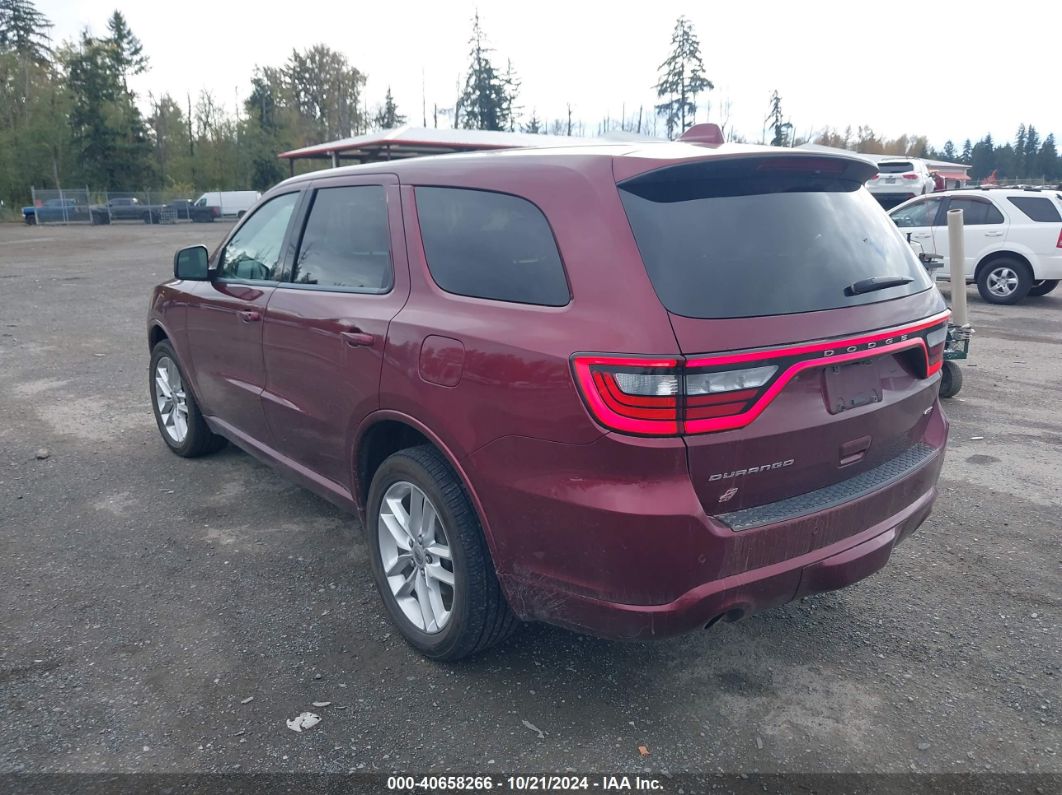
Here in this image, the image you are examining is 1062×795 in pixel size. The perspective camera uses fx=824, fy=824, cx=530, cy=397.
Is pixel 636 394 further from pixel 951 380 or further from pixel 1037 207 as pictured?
pixel 1037 207

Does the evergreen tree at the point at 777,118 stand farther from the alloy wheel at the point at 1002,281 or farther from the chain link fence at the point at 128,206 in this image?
the alloy wheel at the point at 1002,281

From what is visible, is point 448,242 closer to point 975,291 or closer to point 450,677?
point 450,677

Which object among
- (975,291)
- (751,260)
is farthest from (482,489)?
(975,291)

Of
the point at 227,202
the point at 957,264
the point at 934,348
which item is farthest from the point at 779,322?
the point at 227,202

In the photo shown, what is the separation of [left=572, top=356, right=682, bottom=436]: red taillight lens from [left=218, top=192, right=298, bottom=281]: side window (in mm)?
2341

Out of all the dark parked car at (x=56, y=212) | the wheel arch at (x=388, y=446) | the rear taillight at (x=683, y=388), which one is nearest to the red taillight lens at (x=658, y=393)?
the rear taillight at (x=683, y=388)

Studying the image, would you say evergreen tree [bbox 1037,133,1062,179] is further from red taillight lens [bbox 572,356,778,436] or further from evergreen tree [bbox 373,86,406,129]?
red taillight lens [bbox 572,356,778,436]

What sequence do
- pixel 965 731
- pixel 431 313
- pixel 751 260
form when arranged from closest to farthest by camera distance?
pixel 751 260, pixel 965 731, pixel 431 313

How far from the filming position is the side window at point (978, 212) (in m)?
12.6

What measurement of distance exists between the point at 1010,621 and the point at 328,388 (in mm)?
3020

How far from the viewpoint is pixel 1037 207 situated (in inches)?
486

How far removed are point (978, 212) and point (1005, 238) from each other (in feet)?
1.95

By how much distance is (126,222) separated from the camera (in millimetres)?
45656

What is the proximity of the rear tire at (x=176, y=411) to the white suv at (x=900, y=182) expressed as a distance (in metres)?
22.2
